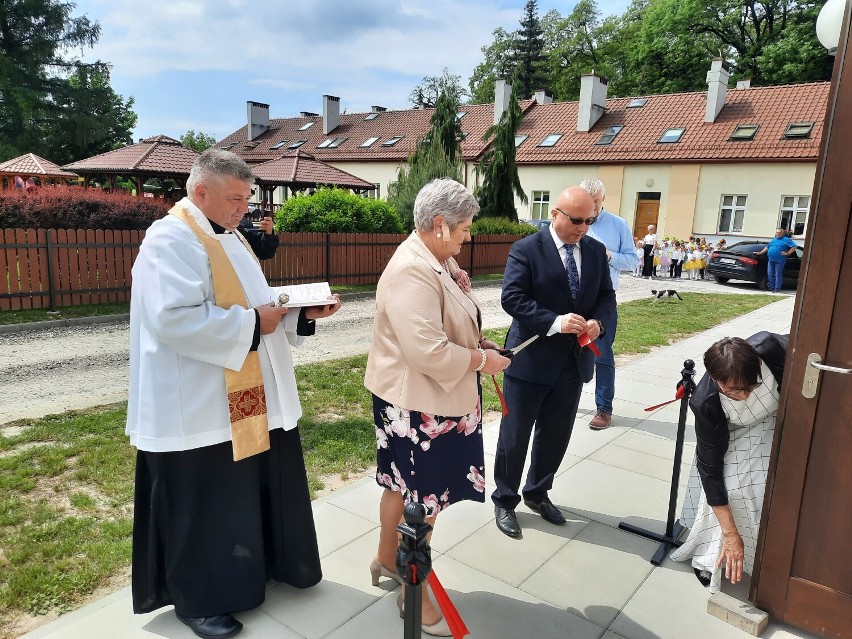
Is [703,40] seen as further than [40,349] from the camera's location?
Yes

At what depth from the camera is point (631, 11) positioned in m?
43.3

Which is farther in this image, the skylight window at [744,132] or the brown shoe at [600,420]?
the skylight window at [744,132]

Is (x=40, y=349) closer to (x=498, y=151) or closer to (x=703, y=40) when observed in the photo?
(x=498, y=151)

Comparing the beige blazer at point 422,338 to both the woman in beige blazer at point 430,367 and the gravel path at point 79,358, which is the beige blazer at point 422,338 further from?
the gravel path at point 79,358

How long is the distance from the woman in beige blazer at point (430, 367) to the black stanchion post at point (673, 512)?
1246mm

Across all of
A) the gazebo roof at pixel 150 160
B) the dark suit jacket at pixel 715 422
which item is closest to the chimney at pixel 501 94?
the gazebo roof at pixel 150 160

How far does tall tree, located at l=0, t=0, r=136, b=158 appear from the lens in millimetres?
29562

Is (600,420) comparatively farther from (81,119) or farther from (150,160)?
(81,119)

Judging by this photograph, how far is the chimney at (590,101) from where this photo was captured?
27.8 m

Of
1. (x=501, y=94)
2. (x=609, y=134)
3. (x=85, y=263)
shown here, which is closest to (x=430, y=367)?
(x=85, y=263)

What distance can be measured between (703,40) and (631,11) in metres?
9.24

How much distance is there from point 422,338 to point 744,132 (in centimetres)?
2697

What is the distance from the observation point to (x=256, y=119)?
39875 millimetres

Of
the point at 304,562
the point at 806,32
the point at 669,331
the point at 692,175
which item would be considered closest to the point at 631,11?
the point at 806,32
